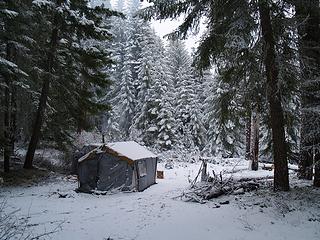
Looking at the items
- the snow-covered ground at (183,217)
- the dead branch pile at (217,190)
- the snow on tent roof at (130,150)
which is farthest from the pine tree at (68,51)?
the dead branch pile at (217,190)

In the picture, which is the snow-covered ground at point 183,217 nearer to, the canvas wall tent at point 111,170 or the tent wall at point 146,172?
the canvas wall tent at point 111,170

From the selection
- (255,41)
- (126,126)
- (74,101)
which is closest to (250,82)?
(255,41)

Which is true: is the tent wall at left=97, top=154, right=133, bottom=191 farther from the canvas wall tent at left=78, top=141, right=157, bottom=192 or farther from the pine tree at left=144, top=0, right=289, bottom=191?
the pine tree at left=144, top=0, right=289, bottom=191

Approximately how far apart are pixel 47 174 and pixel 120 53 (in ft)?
66.2

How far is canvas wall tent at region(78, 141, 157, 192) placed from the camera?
619 inches

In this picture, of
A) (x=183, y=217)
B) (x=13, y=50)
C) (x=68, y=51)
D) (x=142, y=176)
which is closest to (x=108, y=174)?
(x=142, y=176)

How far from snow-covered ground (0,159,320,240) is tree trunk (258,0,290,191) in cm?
63

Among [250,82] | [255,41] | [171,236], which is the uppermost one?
[255,41]

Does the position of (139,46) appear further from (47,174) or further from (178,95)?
(47,174)

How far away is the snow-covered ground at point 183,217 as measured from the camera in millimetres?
8102

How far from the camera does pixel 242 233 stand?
313 inches

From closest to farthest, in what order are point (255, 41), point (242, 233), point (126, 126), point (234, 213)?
1. point (242, 233)
2. point (234, 213)
3. point (255, 41)
4. point (126, 126)

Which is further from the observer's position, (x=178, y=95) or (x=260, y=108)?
(x=178, y=95)

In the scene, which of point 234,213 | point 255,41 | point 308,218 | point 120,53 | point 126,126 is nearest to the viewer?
point 308,218
